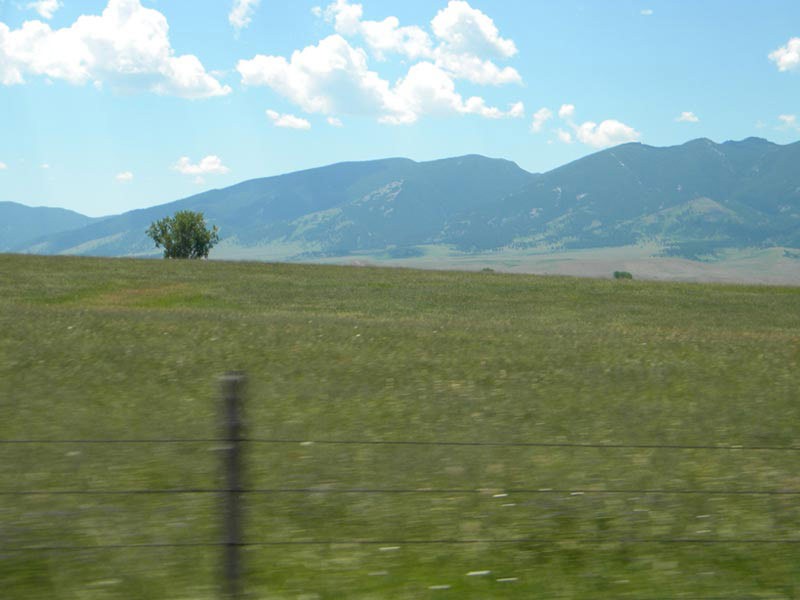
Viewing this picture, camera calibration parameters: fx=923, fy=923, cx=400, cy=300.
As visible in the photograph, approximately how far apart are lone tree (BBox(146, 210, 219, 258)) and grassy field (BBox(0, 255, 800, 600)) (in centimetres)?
9417

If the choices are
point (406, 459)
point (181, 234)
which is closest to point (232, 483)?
point (406, 459)

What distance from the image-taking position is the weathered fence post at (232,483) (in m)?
6.07

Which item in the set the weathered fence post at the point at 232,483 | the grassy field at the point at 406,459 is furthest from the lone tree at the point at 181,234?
the weathered fence post at the point at 232,483

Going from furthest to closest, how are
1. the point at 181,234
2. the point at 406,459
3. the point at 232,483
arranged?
the point at 181,234, the point at 406,459, the point at 232,483

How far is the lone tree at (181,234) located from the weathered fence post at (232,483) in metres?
120

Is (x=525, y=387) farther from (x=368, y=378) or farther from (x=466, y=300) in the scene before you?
(x=466, y=300)

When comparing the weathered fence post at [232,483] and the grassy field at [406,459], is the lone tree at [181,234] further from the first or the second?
the weathered fence post at [232,483]

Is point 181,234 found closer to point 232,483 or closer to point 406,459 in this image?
point 406,459

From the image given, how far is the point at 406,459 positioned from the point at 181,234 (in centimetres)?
11724

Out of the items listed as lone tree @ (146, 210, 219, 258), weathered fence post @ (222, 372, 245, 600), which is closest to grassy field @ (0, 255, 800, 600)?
weathered fence post @ (222, 372, 245, 600)

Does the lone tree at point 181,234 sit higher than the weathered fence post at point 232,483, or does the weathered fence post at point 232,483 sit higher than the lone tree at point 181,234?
the lone tree at point 181,234

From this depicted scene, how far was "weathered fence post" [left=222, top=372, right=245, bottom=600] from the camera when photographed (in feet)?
19.9

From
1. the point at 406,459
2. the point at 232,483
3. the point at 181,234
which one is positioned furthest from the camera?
the point at 181,234

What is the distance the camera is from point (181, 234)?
126 metres
